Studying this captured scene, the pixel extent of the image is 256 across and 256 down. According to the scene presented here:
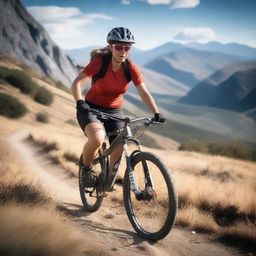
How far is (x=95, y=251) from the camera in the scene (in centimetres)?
342

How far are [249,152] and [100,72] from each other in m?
44.1

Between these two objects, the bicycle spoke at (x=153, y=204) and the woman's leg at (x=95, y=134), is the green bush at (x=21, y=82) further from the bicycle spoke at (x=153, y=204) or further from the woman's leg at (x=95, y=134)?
the woman's leg at (x=95, y=134)

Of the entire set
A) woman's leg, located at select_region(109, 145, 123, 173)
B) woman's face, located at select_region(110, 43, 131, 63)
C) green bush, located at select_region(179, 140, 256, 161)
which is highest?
woman's face, located at select_region(110, 43, 131, 63)

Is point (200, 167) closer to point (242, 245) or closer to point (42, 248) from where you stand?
point (242, 245)

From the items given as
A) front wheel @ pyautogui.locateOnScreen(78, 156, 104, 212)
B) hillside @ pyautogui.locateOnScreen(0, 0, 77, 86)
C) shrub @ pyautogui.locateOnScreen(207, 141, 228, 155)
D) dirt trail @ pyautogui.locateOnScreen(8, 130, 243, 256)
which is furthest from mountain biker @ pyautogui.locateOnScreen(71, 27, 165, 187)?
hillside @ pyautogui.locateOnScreen(0, 0, 77, 86)

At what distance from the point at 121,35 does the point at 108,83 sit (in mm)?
783

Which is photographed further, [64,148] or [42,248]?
[64,148]

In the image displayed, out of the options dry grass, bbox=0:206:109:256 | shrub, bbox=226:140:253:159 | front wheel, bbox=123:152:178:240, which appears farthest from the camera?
shrub, bbox=226:140:253:159

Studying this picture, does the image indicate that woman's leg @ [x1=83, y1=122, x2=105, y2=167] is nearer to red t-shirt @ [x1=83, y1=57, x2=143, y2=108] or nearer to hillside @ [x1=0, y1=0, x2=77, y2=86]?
red t-shirt @ [x1=83, y1=57, x2=143, y2=108]

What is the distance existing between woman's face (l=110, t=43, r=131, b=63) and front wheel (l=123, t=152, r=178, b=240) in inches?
62.0

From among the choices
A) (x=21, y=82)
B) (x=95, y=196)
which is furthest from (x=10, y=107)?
(x=95, y=196)

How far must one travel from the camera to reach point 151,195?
4.63 m

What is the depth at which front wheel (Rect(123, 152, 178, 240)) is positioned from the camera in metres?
4.29

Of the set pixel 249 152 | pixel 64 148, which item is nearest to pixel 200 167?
pixel 64 148
